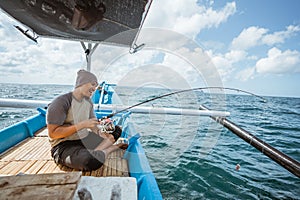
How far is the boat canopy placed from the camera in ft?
5.31

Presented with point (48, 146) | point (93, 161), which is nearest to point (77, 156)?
point (93, 161)

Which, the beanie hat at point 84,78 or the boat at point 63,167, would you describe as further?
the beanie hat at point 84,78

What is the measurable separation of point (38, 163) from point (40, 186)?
1.01 meters

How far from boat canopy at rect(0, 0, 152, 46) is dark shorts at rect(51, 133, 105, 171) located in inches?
53.4

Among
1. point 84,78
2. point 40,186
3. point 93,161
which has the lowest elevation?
point 93,161

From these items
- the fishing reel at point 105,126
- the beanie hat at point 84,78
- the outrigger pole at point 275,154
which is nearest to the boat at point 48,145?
the fishing reel at point 105,126

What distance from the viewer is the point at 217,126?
18.4 feet

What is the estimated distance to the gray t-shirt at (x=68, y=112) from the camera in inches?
56.7

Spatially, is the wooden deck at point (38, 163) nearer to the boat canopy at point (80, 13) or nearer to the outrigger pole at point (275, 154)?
the boat canopy at point (80, 13)

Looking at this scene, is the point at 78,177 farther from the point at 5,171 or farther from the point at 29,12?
the point at 29,12

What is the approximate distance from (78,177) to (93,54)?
3.05 m

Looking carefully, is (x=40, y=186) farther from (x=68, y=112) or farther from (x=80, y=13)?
(x=80, y=13)

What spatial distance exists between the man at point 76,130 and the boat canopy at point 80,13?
685 mm

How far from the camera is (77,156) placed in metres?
1.41
